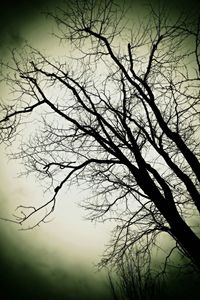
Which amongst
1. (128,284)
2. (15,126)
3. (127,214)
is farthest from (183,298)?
(15,126)

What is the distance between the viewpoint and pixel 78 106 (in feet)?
25.6

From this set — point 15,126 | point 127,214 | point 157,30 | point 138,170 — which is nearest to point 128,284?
point 127,214

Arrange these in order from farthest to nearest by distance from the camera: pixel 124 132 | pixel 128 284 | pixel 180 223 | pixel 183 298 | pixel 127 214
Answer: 1. pixel 183 298
2. pixel 128 284
3. pixel 127 214
4. pixel 124 132
5. pixel 180 223

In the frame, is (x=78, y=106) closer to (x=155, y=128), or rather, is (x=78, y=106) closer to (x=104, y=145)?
(x=104, y=145)

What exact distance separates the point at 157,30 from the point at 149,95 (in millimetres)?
1625

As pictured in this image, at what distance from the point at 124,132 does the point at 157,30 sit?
102 inches

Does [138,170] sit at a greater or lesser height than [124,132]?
lesser

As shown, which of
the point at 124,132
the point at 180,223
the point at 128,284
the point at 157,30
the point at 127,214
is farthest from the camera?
the point at 128,284

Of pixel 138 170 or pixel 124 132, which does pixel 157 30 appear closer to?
pixel 124 132

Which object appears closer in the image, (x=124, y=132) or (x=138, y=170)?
(x=138, y=170)

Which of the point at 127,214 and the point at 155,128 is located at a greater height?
the point at 155,128

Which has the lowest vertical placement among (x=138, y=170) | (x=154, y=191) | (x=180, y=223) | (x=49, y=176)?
(x=180, y=223)

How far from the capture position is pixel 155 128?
25.2 ft

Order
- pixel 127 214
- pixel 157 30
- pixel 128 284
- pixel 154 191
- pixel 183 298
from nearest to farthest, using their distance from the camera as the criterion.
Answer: pixel 154 191 → pixel 157 30 → pixel 127 214 → pixel 128 284 → pixel 183 298
